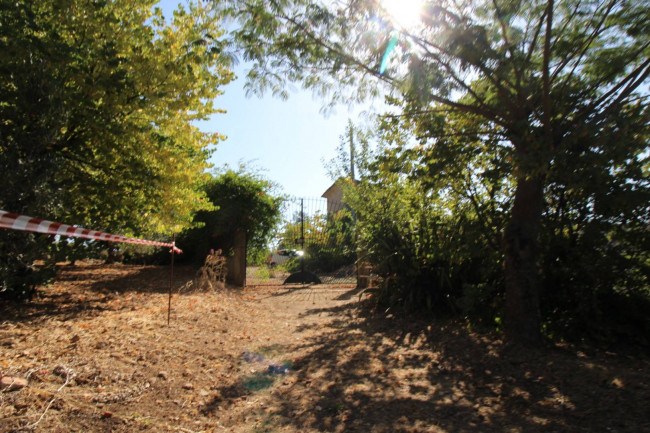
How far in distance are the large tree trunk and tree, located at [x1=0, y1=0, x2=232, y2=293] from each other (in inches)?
160

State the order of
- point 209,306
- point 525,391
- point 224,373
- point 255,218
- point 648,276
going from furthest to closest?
point 255,218 → point 209,306 → point 648,276 → point 224,373 → point 525,391

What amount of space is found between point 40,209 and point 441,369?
5.27m

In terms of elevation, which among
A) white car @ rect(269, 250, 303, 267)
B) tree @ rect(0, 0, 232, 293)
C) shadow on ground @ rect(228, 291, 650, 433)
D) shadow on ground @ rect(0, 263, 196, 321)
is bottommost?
shadow on ground @ rect(228, 291, 650, 433)

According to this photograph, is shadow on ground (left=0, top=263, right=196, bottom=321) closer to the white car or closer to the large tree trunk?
the white car

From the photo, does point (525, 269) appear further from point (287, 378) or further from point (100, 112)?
point (100, 112)

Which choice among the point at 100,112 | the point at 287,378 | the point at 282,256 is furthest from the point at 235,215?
the point at 287,378

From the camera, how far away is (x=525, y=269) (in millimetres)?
4750

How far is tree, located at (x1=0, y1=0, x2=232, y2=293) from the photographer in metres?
5.28

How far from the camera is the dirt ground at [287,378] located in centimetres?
304

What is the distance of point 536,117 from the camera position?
4676 millimetres

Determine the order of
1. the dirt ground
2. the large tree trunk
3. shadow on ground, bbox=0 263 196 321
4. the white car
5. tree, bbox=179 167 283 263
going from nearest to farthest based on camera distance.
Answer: the dirt ground → the large tree trunk → shadow on ground, bbox=0 263 196 321 → tree, bbox=179 167 283 263 → the white car

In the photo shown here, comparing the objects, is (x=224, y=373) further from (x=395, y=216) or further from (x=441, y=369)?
(x=395, y=216)

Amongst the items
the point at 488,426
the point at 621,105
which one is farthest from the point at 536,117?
the point at 488,426

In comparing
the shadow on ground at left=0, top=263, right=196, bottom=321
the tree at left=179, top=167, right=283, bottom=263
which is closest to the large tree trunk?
the shadow on ground at left=0, top=263, right=196, bottom=321
